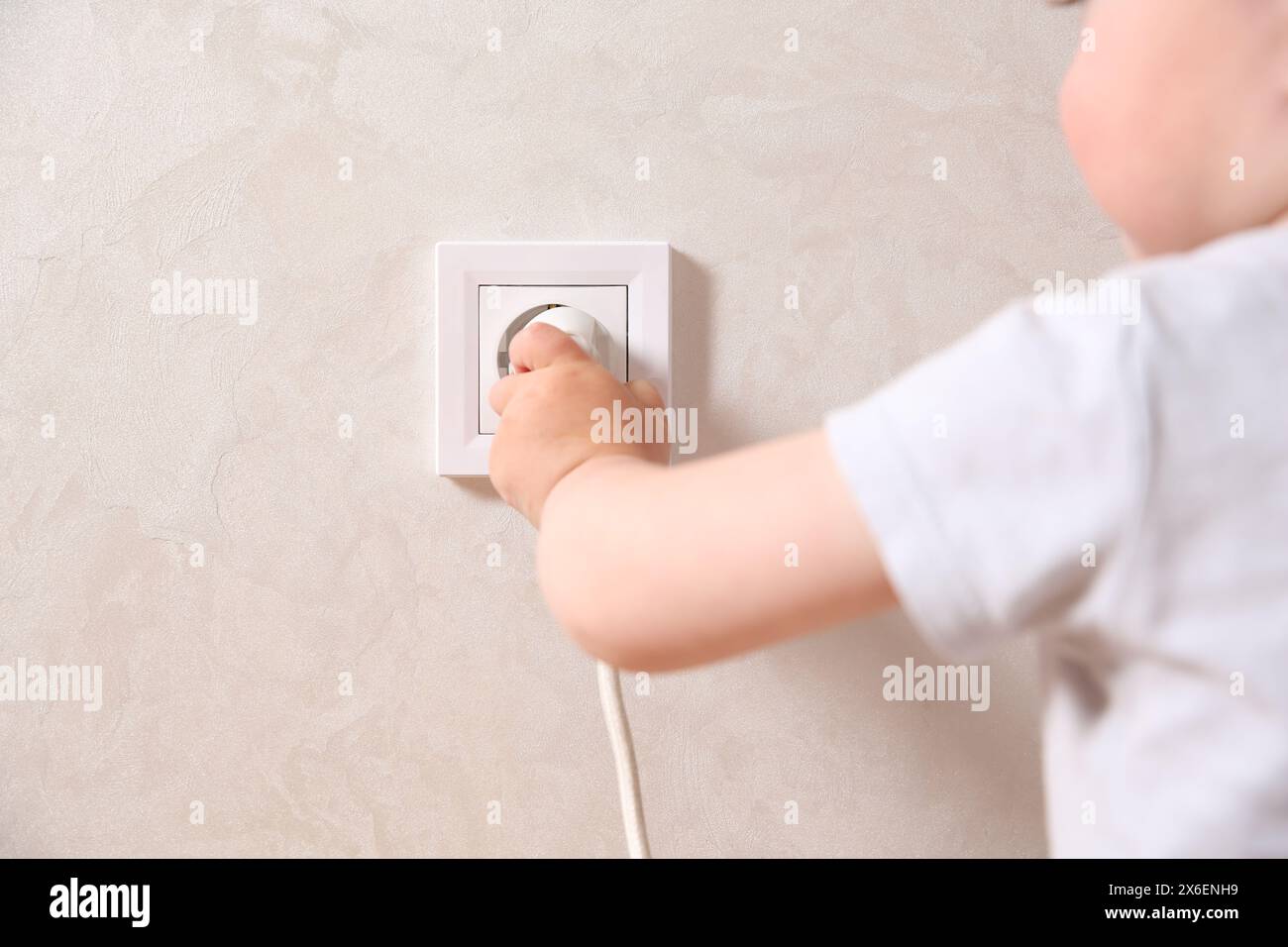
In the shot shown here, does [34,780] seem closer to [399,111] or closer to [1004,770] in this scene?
[399,111]

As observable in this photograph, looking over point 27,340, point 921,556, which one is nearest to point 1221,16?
point 921,556

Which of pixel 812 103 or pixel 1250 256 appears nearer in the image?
pixel 1250 256

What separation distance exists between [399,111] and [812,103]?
0.21 m

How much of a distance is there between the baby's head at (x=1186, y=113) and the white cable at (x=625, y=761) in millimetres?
292

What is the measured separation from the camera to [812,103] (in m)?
0.52

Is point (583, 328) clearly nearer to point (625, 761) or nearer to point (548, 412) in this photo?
point (548, 412)

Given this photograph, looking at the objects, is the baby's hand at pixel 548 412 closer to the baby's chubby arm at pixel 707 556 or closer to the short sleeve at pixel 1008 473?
the baby's chubby arm at pixel 707 556

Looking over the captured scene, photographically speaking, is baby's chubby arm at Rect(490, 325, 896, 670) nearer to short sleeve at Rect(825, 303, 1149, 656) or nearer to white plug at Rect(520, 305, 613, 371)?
short sleeve at Rect(825, 303, 1149, 656)

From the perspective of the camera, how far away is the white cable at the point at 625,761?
48cm

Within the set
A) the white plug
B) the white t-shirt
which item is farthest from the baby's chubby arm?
the white plug

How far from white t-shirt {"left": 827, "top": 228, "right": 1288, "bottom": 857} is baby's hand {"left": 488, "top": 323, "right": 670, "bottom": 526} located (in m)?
0.14

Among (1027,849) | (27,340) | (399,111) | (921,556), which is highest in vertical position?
(399,111)

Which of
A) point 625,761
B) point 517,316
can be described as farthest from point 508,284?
point 625,761

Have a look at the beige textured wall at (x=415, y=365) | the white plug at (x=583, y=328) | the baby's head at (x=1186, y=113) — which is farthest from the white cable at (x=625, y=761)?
the baby's head at (x=1186, y=113)
